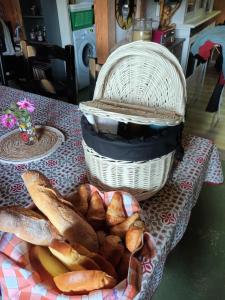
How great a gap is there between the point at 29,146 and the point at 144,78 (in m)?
0.49

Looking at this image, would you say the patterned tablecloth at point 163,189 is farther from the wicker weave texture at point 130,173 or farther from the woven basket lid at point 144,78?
the woven basket lid at point 144,78

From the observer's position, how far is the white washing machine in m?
2.97

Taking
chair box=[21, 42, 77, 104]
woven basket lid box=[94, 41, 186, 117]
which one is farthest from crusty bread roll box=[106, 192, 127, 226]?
chair box=[21, 42, 77, 104]

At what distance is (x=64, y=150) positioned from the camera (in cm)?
86

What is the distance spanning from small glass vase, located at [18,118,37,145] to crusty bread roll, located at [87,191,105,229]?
1.45 ft

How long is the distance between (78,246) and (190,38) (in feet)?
11.7

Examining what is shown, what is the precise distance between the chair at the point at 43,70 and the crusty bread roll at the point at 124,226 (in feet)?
3.20

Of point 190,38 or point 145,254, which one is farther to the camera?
point 190,38

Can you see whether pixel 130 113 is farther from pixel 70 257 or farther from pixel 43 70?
pixel 43 70

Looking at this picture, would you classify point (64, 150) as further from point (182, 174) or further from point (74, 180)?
point (182, 174)

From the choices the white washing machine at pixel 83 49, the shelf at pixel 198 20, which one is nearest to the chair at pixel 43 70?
the white washing machine at pixel 83 49

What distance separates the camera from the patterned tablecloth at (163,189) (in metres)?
0.58

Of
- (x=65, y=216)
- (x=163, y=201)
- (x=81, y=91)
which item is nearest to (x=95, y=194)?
(x=65, y=216)

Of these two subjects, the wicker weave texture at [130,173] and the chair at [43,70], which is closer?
the wicker weave texture at [130,173]
